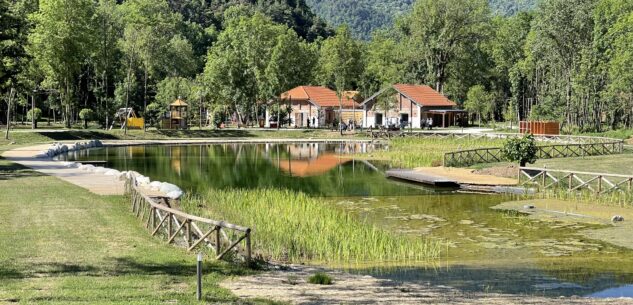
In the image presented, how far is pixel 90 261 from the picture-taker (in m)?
14.9

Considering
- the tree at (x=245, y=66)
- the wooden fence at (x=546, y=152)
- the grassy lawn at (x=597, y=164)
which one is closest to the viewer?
the grassy lawn at (x=597, y=164)

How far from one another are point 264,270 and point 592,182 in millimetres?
22300

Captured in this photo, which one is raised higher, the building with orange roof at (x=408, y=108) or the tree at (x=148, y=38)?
the tree at (x=148, y=38)

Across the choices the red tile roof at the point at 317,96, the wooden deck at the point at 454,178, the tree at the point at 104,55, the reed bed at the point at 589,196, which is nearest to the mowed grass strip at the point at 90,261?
the wooden deck at the point at 454,178

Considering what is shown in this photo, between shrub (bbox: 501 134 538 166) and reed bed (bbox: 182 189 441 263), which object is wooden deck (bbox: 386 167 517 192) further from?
reed bed (bbox: 182 189 441 263)

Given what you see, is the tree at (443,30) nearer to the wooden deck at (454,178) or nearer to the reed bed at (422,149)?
the reed bed at (422,149)

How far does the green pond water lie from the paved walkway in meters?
4.23

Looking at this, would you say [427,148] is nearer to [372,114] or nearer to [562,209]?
[562,209]

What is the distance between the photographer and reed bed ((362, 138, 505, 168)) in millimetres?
47656

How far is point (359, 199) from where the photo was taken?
103 feet

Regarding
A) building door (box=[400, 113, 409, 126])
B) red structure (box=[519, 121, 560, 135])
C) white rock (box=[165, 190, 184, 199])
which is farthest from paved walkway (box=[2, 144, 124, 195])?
building door (box=[400, 113, 409, 126])

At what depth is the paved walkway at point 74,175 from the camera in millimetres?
27661

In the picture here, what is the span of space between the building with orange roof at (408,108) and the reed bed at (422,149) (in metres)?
26.4

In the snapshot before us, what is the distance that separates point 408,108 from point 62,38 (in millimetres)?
44580
